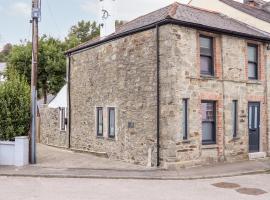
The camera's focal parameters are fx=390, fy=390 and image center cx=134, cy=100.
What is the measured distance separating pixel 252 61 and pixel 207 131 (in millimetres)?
4323

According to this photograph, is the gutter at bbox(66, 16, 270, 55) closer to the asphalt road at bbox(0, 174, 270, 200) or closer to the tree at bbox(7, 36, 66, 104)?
the asphalt road at bbox(0, 174, 270, 200)

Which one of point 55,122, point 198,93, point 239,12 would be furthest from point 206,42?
point 55,122

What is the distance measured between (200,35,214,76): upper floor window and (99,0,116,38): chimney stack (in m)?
5.39

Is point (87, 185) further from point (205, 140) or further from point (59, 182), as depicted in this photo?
point (205, 140)

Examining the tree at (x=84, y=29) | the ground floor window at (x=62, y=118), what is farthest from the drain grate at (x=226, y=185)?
the tree at (x=84, y=29)

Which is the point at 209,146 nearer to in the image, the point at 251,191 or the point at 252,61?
the point at 251,191

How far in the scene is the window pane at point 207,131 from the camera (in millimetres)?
15908

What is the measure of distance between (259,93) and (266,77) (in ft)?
3.03

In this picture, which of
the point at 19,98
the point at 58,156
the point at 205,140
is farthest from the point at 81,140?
the point at 205,140

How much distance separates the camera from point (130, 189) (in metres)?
11.3

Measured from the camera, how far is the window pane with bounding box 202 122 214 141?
52.2ft

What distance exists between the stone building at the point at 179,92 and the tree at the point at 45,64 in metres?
15.2

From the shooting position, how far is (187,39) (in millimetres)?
15156

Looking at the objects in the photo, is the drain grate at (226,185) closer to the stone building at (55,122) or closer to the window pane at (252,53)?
the window pane at (252,53)
